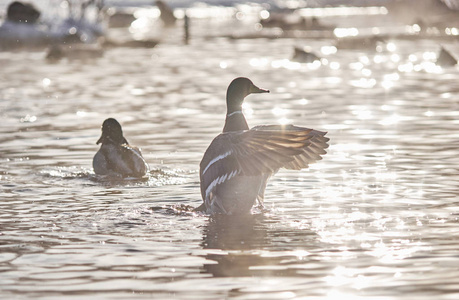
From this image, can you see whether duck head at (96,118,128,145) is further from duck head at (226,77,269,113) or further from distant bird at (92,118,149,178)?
duck head at (226,77,269,113)

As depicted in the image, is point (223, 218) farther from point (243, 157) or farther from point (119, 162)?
point (119, 162)

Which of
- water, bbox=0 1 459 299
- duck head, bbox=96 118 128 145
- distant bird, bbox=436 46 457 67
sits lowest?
water, bbox=0 1 459 299

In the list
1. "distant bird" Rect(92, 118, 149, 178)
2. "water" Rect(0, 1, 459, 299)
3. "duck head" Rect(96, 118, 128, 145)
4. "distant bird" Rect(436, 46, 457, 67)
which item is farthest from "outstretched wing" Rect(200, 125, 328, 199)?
"distant bird" Rect(436, 46, 457, 67)

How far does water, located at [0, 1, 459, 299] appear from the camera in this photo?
838 cm

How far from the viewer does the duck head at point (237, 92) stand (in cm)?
1161

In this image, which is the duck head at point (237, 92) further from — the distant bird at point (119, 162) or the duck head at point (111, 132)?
the duck head at point (111, 132)

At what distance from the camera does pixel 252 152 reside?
10.5 meters

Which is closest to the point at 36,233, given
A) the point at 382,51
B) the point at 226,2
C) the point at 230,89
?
the point at 230,89

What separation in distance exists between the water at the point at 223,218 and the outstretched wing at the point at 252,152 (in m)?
0.63

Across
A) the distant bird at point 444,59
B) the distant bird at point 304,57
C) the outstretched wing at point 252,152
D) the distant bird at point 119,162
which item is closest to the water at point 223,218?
the distant bird at point 119,162

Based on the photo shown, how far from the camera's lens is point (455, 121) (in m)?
20.0

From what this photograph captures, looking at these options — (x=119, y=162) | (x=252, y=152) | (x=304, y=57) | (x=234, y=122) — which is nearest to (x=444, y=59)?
(x=304, y=57)

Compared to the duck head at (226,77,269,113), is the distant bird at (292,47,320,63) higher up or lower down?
higher up

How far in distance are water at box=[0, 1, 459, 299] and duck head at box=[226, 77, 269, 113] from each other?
135 centimetres
